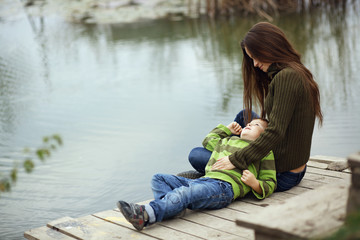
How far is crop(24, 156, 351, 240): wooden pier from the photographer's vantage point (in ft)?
5.56

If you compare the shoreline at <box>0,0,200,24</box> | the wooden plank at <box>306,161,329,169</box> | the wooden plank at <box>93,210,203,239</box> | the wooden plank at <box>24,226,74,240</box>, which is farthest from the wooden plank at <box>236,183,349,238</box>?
the shoreline at <box>0,0,200,24</box>

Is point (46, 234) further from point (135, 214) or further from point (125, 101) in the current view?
point (125, 101)

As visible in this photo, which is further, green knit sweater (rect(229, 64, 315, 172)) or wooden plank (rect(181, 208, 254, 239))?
green knit sweater (rect(229, 64, 315, 172))

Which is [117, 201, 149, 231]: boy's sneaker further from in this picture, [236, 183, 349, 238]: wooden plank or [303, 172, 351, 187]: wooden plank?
[303, 172, 351, 187]: wooden plank

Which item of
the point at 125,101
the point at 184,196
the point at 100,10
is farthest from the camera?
the point at 100,10

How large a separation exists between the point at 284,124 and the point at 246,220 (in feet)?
2.87

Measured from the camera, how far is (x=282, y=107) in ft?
8.25

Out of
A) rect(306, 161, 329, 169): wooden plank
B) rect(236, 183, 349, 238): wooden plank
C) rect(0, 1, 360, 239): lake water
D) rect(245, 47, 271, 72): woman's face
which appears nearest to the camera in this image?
rect(236, 183, 349, 238): wooden plank

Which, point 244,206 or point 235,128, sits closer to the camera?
point 244,206

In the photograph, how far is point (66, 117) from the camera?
5.64m

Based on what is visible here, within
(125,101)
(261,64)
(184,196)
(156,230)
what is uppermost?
(261,64)

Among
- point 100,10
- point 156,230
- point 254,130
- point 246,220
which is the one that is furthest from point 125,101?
point 100,10

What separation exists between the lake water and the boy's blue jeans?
1.07 meters

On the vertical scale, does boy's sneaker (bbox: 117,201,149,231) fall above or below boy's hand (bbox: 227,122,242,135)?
below
